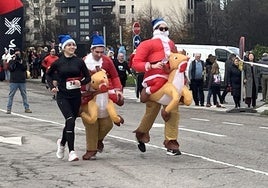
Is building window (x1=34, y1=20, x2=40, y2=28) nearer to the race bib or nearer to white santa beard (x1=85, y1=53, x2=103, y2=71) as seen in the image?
white santa beard (x1=85, y1=53, x2=103, y2=71)

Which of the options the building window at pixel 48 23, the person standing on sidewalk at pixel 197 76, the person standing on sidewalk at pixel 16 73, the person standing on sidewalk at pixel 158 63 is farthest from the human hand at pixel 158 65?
the building window at pixel 48 23

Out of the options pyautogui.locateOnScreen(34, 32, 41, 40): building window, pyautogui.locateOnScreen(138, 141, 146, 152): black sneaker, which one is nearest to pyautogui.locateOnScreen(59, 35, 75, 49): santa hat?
pyautogui.locateOnScreen(138, 141, 146, 152): black sneaker

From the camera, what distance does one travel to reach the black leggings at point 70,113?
412 inches

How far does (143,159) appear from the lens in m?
10.8

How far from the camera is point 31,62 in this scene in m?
38.8

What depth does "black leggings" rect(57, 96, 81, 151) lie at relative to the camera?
1047 centimetres

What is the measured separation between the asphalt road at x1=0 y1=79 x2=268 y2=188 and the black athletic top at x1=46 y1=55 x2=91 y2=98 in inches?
41.8

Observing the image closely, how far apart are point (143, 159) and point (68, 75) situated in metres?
1.72

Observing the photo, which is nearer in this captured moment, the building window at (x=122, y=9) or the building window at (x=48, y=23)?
the building window at (x=48, y=23)

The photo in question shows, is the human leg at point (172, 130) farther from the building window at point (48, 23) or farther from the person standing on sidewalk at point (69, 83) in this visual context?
the building window at point (48, 23)

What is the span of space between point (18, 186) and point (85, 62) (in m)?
2.77

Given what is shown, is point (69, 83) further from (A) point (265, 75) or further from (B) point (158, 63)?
(A) point (265, 75)

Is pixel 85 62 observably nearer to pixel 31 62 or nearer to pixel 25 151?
pixel 25 151

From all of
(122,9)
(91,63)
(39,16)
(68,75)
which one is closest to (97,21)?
(39,16)
